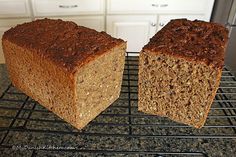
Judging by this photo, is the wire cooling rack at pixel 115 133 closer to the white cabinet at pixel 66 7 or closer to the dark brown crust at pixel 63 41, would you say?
the dark brown crust at pixel 63 41

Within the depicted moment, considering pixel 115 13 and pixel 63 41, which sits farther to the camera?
pixel 115 13

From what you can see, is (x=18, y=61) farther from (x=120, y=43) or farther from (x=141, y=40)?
(x=141, y=40)

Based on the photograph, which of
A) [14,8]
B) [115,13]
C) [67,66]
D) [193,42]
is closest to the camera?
[67,66]

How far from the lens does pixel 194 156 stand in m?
0.71

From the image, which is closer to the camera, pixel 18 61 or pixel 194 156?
pixel 194 156

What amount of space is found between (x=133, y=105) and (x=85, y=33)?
0.99 ft

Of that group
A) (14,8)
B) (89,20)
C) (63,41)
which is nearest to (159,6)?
(89,20)

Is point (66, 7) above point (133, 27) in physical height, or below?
above

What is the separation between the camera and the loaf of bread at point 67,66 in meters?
0.75

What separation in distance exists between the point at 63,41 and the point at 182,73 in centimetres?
39

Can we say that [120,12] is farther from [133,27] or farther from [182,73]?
[182,73]

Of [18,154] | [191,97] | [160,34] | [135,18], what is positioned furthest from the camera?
[135,18]

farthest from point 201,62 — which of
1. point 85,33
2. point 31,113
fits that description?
point 31,113

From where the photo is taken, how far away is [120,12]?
75.4 inches
